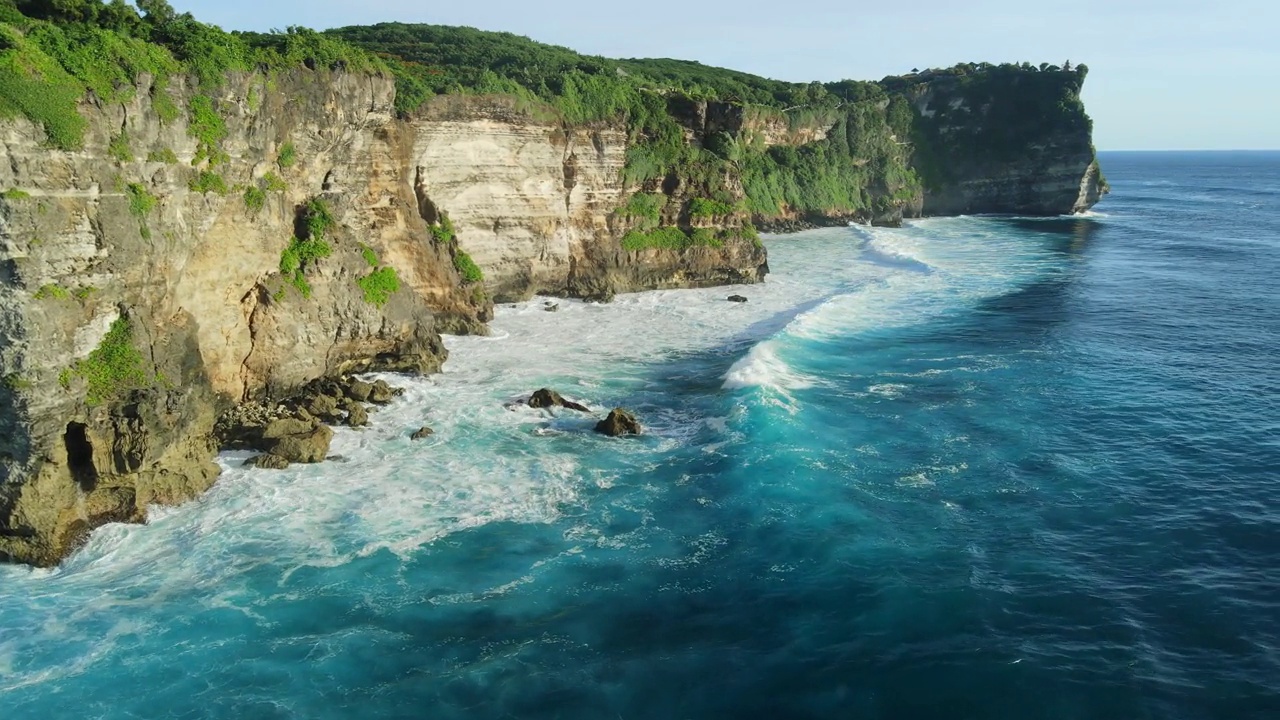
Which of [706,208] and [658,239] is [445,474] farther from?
[706,208]

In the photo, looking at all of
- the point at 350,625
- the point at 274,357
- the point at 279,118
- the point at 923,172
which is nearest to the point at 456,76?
the point at 279,118

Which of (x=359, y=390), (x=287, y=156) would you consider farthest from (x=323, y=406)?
(x=287, y=156)

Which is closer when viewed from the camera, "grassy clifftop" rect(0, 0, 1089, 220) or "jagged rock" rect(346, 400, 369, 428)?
"grassy clifftop" rect(0, 0, 1089, 220)

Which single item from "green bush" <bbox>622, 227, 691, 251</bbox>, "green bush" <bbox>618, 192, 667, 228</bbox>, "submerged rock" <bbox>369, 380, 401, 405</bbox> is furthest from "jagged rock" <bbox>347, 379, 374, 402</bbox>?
"green bush" <bbox>618, 192, 667, 228</bbox>

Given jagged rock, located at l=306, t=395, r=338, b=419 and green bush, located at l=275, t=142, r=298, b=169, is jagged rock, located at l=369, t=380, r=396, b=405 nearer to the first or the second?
jagged rock, located at l=306, t=395, r=338, b=419

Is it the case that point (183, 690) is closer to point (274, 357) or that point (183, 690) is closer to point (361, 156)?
point (274, 357)

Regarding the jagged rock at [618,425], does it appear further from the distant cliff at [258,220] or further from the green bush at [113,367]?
the green bush at [113,367]

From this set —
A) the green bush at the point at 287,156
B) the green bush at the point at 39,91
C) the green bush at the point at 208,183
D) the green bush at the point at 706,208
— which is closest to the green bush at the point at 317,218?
the green bush at the point at 287,156
